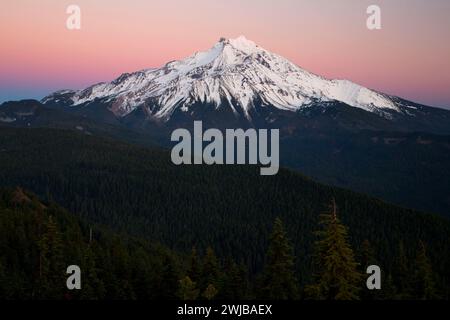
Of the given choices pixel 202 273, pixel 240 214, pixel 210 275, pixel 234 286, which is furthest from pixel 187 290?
pixel 240 214

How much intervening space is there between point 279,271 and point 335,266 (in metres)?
6.02

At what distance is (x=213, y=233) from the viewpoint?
492 ft

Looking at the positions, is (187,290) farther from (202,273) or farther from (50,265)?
(50,265)

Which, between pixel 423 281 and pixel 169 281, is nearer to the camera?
pixel 423 281

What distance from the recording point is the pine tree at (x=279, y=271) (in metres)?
37.6

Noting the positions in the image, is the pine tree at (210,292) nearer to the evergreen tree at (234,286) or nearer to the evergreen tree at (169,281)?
the evergreen tree at (234,286)

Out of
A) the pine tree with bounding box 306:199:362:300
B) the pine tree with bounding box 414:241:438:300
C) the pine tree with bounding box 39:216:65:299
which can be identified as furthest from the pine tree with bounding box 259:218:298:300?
the pine tree with bounding box 39:216:65:299

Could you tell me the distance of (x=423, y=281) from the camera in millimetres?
40500

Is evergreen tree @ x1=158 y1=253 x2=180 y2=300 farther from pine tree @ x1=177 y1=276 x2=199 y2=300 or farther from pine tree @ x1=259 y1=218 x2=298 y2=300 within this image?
pine tree @ x1=259 y1=218 x2=298 y2=300

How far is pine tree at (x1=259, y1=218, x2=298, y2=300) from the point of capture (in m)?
37.6
